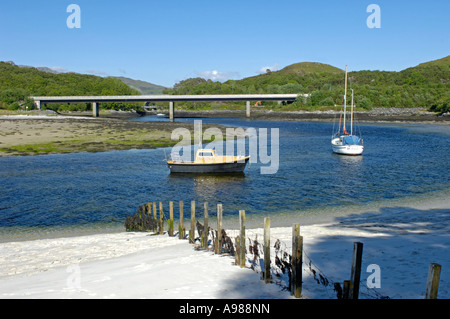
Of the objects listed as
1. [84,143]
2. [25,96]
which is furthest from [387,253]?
[25,96]

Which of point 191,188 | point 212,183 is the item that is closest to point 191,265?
point 191,188

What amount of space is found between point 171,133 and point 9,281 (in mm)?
64023

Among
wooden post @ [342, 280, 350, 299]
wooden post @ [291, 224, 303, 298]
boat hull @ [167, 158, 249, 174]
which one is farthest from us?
boat hull @ [167, 158, 249, 174]

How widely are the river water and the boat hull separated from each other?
2.68 feet

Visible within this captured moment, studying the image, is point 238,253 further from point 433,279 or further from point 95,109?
point 95,109

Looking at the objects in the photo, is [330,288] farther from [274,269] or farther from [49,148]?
[49,148]

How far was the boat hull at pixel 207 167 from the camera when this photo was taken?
36.2m

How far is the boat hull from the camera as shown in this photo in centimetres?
3622

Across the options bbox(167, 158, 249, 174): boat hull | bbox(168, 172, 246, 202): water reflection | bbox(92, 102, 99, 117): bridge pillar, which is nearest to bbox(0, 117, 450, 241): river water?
bbox(168, 172, 246, 202): water reflection

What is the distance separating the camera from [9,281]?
1164 cm

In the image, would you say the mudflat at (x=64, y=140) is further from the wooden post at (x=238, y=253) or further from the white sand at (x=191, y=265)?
the wooden post at (x=238, y=253)

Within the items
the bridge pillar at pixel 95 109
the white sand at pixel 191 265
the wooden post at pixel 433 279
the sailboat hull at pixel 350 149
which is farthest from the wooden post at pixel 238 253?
the bridge pillar at pixel 95 109

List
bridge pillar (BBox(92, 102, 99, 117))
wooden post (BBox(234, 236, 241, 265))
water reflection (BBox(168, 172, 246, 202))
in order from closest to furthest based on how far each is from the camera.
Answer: wooden post (BBox(234, 236, 241, 265)) < water reflection (BBox(168, 172, 246, 202)) < bridge pillar (BBox(92, 102, 99, 117))

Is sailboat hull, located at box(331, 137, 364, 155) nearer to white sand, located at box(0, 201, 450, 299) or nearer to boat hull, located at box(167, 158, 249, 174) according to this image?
boat hull, located at box(167, 158, 249, 174)
